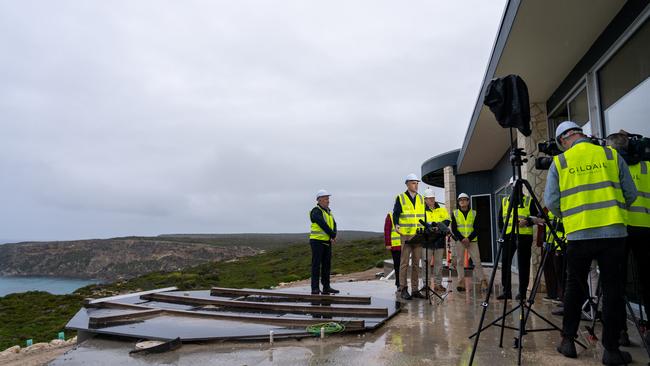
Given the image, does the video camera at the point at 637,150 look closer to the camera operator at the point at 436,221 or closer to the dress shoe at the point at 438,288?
the camera operator at the point at 436,221

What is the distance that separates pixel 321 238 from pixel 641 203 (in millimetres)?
5125

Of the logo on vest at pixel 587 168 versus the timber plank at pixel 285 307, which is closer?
the logo on vest at pixel 587 168

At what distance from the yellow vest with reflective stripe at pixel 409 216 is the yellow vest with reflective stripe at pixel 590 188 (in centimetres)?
358

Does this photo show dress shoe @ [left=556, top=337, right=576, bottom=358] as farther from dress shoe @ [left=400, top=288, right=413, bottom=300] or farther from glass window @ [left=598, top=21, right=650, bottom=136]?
dress shoe @ [left=400, top=288, right=413, bottom=300]

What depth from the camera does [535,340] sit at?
4.20 m

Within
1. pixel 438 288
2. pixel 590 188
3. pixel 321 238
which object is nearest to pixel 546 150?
pixel 590 188

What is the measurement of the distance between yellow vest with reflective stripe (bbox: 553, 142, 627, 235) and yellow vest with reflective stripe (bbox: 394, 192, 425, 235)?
11.8ft

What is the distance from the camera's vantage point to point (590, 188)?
Result: 3365 mm

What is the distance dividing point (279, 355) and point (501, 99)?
3.08m

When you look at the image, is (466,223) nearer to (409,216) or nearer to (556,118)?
(409,216)

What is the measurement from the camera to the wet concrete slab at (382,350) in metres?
3.66

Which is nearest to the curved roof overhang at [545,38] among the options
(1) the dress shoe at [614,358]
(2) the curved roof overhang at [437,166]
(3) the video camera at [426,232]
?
(3) the video camera at [426,232]

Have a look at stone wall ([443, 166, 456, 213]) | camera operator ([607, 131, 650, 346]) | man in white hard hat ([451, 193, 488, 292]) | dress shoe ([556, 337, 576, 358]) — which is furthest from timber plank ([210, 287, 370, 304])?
stone wall ([443, 166, 456, 213])

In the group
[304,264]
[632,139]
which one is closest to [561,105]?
[632,139]
